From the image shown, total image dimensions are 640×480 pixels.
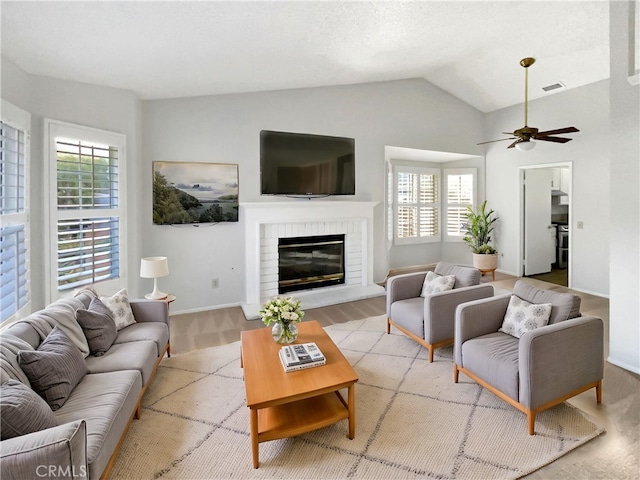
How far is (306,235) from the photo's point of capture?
4941 mm

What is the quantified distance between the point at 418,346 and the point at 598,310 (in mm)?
2917

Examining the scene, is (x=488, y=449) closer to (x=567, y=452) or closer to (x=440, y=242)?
(x=567, y=452)

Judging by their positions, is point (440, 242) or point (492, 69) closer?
point (492, 69)

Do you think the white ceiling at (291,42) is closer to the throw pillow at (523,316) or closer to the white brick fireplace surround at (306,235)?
the white brick fireplace surround at (306,235)

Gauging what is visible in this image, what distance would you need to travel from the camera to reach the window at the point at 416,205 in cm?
663

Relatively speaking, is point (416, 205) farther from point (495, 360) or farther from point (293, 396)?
point (293, 396)

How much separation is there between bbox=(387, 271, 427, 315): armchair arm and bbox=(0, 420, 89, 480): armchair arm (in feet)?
9.17

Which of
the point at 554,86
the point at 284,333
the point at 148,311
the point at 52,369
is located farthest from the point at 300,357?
the point at 554,86

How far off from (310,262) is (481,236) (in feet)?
11.6

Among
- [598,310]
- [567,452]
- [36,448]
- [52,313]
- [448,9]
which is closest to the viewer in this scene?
[36,448]

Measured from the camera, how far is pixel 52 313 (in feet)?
7.32

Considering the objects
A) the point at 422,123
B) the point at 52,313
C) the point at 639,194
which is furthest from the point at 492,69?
the point at 52,313

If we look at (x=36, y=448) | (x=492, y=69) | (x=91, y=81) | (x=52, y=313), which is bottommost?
(x=36, y=448)

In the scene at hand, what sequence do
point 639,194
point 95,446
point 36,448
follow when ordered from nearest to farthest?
1. point 36,448
2. point 95,446
3. point 639,194
